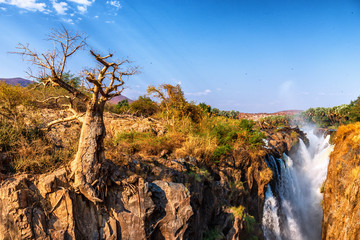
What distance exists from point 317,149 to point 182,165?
1786 cm

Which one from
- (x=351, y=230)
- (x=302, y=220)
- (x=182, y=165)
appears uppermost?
(x=182, y=165)

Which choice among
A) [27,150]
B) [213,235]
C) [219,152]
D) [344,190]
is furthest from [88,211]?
[344,190]

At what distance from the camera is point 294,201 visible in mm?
12547

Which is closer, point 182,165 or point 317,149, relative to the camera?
point 182,165

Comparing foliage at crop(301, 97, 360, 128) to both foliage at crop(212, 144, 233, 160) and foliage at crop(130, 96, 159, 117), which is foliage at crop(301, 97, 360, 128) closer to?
foliage at crop(130, 96, 159, 117)

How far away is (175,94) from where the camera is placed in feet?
36.0

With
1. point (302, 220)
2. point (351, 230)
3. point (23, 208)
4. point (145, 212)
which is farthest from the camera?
point (302, 220)

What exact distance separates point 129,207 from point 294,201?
38.8 ft

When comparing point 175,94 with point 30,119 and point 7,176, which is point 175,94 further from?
point 7,176

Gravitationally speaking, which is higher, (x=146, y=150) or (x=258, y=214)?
(x=146, y=150)

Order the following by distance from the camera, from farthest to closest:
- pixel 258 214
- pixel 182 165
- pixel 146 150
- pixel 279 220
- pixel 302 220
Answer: pixel 302 220, pixel 279 220, pixel 258 214, pixel 146 150, pixel 182 165

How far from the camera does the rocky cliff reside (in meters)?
3.65

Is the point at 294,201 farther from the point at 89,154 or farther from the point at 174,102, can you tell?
the point at 89,154

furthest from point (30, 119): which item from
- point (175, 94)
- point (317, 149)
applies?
point (317, 149)
